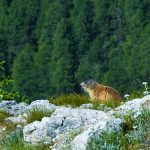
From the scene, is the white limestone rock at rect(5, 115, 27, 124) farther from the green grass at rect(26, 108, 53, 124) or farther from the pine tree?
the pine tree

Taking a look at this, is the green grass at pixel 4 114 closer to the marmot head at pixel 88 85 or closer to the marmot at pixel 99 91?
the marmot at pixel 99 91

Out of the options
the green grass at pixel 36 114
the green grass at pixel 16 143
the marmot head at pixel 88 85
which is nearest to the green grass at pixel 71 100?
the green grass at pixel 36 114

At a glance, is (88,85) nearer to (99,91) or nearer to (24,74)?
(99,91)

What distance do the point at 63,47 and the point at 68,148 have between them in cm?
18340

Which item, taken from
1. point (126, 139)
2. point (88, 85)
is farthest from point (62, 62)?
point (126, 139)

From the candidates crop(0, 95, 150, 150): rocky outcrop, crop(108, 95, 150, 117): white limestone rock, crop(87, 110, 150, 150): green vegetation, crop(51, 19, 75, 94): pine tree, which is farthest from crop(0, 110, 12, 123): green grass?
crop(51, 19, 75, 94): pine tree

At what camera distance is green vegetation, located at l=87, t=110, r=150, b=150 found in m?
8.53

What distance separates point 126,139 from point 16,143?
80.0 inches

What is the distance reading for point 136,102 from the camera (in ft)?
34.2

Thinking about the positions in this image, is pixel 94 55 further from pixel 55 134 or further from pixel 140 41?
pixel 55 134

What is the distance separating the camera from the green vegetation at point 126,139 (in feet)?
28.0

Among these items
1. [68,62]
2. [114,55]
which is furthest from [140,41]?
[68,62]

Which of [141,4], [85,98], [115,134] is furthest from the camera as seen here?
[141,4]

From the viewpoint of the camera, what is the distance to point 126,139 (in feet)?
28.9
